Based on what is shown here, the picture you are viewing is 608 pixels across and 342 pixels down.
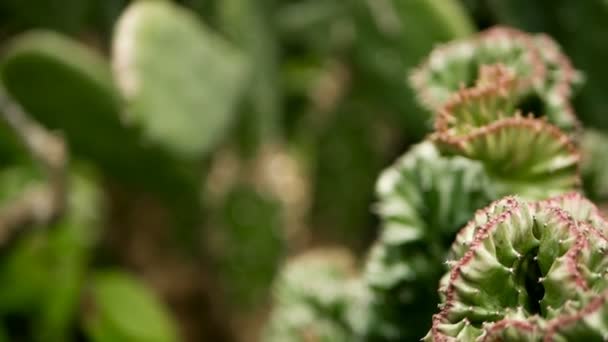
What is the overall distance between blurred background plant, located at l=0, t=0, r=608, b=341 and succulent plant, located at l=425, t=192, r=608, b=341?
48cm

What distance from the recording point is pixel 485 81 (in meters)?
0.70

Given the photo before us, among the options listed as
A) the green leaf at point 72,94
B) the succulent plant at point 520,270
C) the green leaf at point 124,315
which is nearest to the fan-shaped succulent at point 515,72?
the succulent plant at point 520,270

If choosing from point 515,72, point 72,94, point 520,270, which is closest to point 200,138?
point 72,94

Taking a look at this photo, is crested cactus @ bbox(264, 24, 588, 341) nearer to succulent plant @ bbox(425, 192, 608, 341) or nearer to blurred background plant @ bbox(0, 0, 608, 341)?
succulent plant @ bbox(425, 192, 608, 341)

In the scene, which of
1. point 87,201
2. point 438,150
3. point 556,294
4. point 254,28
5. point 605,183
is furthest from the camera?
point 87,201

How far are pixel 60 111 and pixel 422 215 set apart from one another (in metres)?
0.71

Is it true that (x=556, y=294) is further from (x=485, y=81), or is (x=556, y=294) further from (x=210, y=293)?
(x=210, y=293)

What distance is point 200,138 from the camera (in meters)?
1.10

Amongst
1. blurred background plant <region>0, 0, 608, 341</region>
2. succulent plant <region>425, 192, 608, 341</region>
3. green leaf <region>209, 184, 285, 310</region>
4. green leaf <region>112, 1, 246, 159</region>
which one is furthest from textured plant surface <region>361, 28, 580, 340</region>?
green leaf <region>209, 184, 285, 310</region>

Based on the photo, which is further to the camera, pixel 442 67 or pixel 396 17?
pixel 396 17

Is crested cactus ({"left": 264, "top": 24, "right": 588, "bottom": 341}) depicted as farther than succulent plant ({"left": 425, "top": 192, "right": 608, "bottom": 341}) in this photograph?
Yes

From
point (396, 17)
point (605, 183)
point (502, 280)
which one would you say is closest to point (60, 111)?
point (396, 17)

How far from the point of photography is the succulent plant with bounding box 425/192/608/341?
0.46 metres

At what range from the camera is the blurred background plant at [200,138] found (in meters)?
1.08
